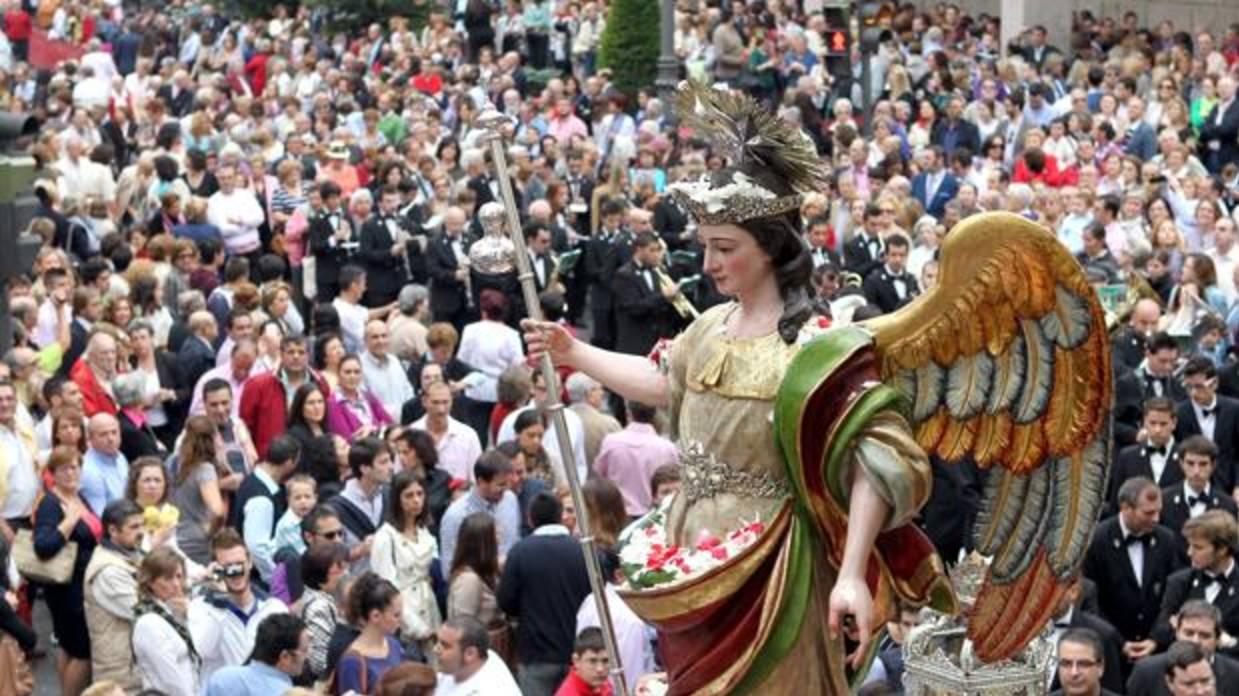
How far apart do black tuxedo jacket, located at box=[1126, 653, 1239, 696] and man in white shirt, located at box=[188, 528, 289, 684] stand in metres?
3.44

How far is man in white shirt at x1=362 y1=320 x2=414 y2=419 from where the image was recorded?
59.7 ft

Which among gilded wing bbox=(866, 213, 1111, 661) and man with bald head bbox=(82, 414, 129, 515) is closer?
gilded wing bbox=(866, 213, 1111, 661)

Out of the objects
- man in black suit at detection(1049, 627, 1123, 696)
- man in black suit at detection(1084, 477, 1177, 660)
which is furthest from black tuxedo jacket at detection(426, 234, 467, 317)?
man in black suit at detection(1049, 627, 1123, 696)

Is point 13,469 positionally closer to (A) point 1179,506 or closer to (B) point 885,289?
(A) point 1179,506

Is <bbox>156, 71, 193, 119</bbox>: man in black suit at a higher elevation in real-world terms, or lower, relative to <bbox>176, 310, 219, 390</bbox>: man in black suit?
lower

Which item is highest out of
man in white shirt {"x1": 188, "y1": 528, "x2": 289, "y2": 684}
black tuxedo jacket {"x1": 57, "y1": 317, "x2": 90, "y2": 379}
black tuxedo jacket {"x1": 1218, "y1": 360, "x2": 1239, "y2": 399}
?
man in white shirt {"x1": 188, "y1": 528, "x2": 289, "y2": 684}

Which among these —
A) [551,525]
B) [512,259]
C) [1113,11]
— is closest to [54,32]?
[1113,11]

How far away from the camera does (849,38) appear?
31.4 m

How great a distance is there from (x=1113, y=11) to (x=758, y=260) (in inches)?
1233

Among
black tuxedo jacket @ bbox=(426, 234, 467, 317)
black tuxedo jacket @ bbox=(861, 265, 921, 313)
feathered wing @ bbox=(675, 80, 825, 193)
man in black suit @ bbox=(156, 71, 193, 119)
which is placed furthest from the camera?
man in black suit @ bbox=(156, 71, 193, 119)

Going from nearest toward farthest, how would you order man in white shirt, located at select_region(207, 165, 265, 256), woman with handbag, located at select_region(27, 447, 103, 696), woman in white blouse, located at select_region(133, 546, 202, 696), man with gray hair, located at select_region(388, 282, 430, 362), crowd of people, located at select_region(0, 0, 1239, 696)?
woman in white blouse, located at select_region(133, 546, 202, 696)
crowd of people, located at select_region(0, 0, 1239, 696)
woman with handbag, located at select_region(27, 447, 103, 696)
man with gray hair, located at select_region(388, 282, 430, 362)
man in white shirt, located at select_region(207, 165, 265, 256)

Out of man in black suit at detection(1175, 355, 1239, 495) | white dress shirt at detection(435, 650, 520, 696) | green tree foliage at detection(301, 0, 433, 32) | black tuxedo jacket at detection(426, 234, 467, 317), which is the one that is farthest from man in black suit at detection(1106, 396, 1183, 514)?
green tree foliage at detection(301, 0, 433, 32)

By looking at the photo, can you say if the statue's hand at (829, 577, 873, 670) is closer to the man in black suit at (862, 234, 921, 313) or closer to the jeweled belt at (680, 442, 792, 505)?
the jeweled belt at (680, 442, 792, 505)

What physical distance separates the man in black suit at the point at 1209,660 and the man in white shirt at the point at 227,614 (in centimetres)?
346
